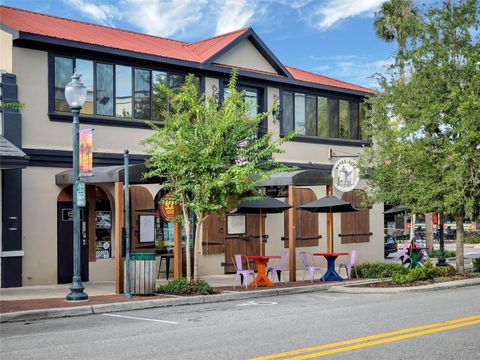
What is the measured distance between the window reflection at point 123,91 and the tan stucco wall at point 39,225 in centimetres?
270

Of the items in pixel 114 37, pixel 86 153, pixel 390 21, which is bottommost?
pixel 86 153

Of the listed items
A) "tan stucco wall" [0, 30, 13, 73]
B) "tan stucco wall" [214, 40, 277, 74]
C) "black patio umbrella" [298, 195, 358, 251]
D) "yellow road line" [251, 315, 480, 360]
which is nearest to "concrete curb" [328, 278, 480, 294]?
"black patio umbrella" [298, 195, 358, 251]

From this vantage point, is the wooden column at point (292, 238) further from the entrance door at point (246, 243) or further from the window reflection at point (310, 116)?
the window reflection at point (310, 116)

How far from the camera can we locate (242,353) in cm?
859

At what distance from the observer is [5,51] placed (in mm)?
18000

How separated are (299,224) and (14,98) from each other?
437 inches

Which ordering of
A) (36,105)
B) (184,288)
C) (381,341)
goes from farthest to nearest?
(36,105)
(184,288)
(381,341)

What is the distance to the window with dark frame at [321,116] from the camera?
2489cm

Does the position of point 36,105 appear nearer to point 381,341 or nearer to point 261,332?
point 261,332

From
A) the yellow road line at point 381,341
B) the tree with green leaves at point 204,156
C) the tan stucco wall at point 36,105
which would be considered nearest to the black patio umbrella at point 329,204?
the tree with green leaves at point 204,156

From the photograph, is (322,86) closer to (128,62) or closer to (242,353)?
(128,62)

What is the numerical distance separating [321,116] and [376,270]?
298 inches

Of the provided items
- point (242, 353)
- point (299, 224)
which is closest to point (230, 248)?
point (299, 224)

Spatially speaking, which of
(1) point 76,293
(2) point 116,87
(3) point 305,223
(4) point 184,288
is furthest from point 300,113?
(1) point 76,293
